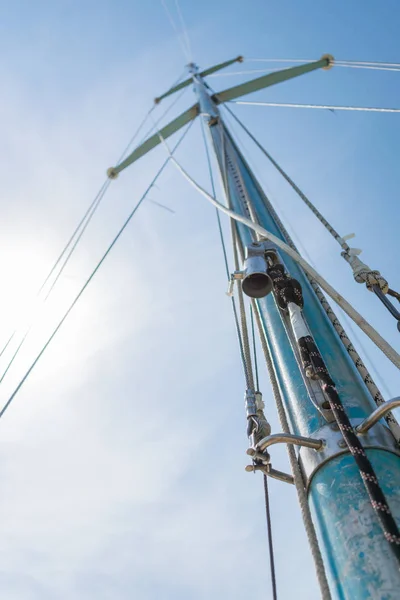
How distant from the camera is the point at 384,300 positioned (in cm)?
255

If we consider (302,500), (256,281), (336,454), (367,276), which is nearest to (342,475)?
(336,454)

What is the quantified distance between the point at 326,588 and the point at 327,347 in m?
1.08

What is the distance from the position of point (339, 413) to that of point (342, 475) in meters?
0.22

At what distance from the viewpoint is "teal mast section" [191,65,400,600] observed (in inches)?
56.7

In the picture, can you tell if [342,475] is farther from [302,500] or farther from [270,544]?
[270,544]

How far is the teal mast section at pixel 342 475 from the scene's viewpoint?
56.7 inches

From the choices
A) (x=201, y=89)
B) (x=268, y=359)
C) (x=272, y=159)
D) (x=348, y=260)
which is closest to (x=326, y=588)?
(x=268, y=359)

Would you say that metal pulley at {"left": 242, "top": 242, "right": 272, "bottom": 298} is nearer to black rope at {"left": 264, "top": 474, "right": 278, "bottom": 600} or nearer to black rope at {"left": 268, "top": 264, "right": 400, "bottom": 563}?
black rope at {"left": 268, "top": 264, "right": 400, "bottom": 563}

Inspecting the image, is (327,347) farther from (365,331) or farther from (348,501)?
(348,501)

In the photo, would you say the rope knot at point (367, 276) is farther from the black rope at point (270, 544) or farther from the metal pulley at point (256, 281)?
the black rope at point (270, 544)

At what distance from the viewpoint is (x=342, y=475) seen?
1702 mm

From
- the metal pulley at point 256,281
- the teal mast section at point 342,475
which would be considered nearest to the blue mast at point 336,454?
the teal mast section at point 342,475

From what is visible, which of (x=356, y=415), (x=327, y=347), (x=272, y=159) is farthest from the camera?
(x=272, y=159)

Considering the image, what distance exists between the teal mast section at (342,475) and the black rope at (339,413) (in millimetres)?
72
